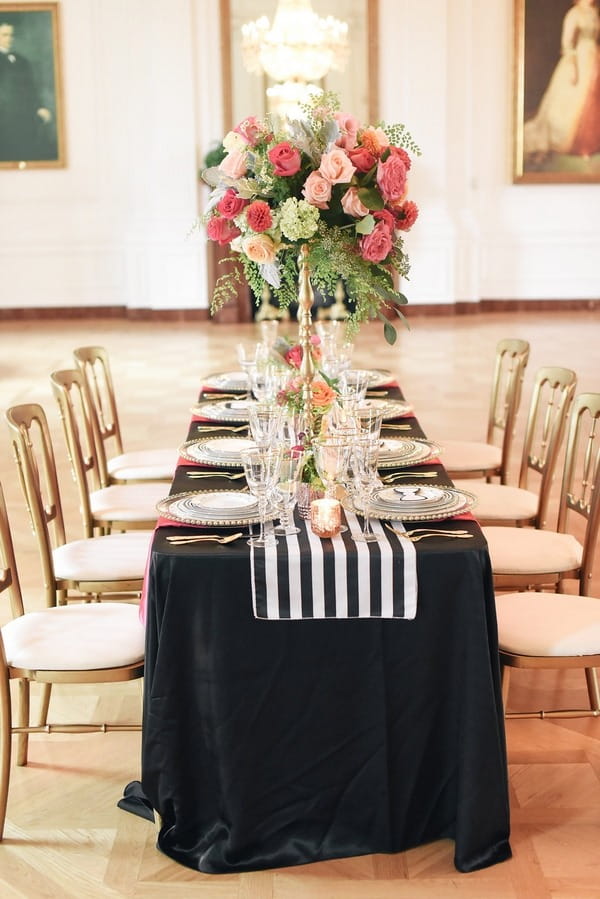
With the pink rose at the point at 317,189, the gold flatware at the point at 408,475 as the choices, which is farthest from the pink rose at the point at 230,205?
the gold flatware at the point at 408,475

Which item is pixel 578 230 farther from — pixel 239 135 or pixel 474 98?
pixel 239 135

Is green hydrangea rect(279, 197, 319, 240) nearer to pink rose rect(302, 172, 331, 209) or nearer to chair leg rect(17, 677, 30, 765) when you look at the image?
pink rose rect(302, 172, 331, 209)

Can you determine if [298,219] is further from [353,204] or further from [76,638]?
[76,638]

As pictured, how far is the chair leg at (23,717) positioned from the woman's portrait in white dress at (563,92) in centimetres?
1073

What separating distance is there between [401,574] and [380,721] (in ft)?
1.20

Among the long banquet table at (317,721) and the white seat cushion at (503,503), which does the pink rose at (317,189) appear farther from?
the white seat cushion at (503,503)

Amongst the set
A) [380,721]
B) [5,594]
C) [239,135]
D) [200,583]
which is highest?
[239,135]

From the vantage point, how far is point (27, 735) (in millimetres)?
3256

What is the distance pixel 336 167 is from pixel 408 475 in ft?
Answer: 2.86

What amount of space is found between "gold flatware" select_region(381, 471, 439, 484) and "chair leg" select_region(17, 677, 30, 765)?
1103mm

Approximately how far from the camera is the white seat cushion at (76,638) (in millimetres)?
2779

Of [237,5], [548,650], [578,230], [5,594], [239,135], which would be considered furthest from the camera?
[578,230]

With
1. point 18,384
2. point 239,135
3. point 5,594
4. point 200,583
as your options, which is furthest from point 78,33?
point 200,583

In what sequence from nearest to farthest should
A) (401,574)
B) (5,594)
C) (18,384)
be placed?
1. (401,574)
2. (5,594)
3. (18,384)
